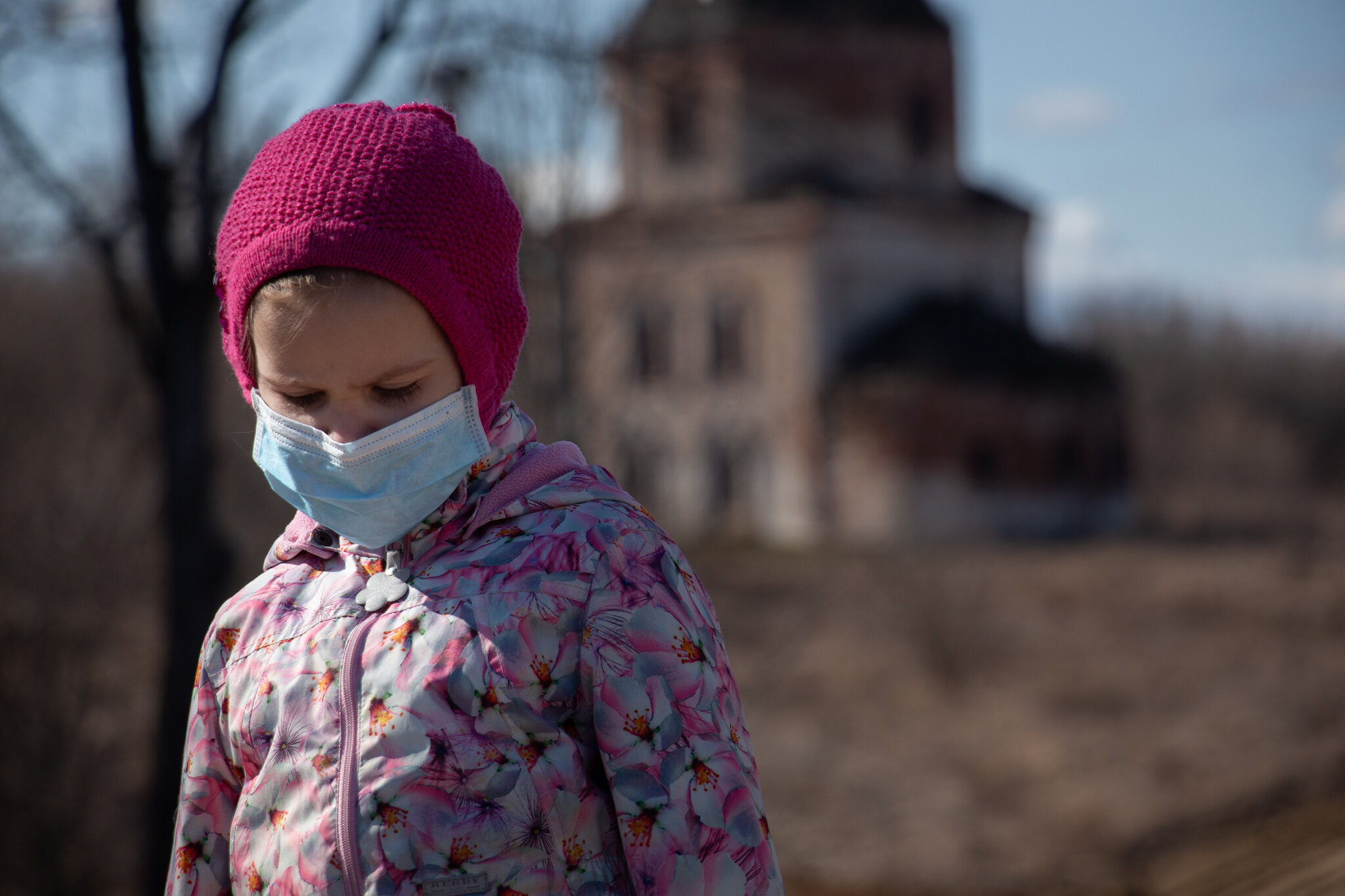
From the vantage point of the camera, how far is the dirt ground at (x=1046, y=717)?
9375 millimetres

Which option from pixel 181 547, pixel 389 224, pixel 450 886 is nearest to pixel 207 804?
pixel 450 886

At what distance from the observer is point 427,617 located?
5.42 ft

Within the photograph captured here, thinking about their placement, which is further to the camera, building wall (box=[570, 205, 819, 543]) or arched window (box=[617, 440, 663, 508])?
arched window (box=[617, 440, 663, 508])

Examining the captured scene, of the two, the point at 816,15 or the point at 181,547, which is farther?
the point at 816,15

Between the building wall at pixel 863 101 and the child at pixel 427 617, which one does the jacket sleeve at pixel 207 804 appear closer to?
the child at pixel 427 617

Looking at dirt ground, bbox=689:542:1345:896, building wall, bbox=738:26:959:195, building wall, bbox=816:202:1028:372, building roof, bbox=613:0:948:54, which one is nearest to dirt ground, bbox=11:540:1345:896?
dirt ground, bbox=689:542:1345:896

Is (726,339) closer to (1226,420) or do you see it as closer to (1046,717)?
(1046,717)

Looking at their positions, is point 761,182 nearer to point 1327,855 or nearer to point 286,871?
point 1327,855

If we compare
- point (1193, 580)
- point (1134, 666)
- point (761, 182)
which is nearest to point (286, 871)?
point (1134, 666)

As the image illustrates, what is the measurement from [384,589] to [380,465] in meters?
0.16

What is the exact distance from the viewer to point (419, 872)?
1570 millimetres

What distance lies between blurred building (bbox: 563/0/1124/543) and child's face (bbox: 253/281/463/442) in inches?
851

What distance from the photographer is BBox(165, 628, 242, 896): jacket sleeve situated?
1.83 m

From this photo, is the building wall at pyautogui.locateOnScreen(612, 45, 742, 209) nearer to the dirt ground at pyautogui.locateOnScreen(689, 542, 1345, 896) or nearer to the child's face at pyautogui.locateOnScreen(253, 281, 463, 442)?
the dirt ground at pyautogui.locateOnScreen(689, 542, 1345, 896)
